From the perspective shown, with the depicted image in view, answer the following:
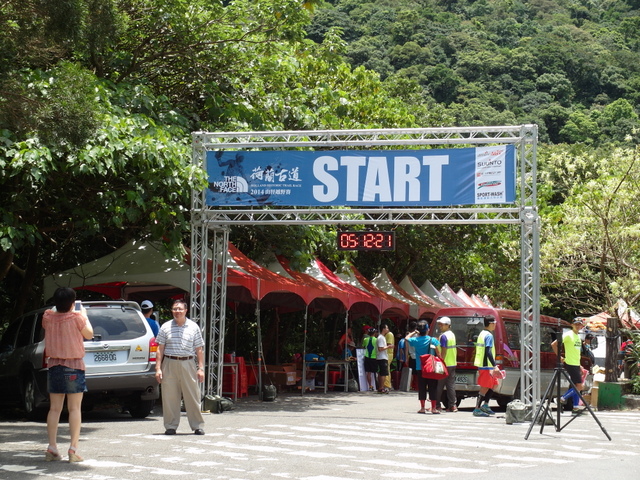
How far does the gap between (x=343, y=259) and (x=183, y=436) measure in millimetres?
15640

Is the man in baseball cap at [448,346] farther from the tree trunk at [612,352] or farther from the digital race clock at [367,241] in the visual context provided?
the tree trunk at [612,352]

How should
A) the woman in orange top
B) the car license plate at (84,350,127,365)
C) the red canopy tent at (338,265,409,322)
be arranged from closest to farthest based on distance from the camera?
the woman in orange top, the car license plate at (84,350,127,365), the red canopy tent at (338,265,409,322)

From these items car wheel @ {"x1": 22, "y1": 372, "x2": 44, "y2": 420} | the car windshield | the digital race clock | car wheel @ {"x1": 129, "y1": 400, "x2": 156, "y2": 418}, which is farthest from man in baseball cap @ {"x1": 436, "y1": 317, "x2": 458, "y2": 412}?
car wheel @ {"x1": 22, "y1": 372, "x2": 44, "y2": 420}

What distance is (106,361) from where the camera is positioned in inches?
557

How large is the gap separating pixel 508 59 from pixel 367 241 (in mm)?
93033

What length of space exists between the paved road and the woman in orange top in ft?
1.22

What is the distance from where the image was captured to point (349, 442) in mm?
11891

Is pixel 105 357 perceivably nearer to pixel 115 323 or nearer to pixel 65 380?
pixel 115 323

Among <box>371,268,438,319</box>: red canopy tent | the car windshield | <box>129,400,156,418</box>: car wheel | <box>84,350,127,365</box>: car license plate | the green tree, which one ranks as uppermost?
the green tree

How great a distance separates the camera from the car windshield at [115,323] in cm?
1423

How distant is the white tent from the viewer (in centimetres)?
1858

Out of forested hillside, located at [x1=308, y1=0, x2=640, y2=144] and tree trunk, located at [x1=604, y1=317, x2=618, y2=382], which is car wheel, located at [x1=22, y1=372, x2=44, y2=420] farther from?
forested hillside, located at [x1=308, y1=0, x2=640, y2=144]

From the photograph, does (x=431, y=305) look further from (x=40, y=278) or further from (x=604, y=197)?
(x=40, y=278)

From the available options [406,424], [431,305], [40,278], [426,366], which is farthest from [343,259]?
[406,424]
